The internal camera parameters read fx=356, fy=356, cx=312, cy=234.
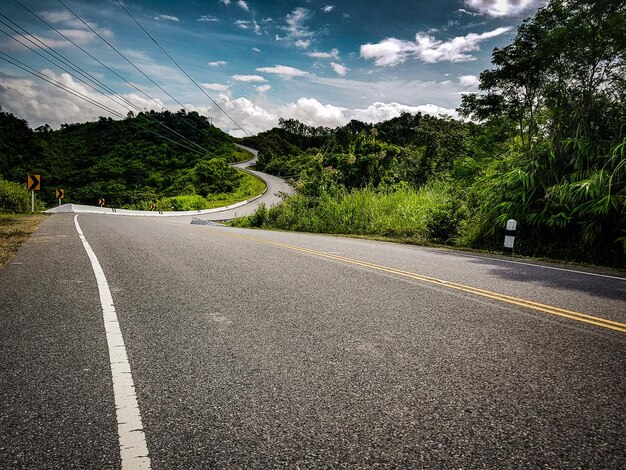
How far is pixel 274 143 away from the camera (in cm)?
10675

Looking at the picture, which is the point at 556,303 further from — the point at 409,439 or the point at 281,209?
the point at 281,209

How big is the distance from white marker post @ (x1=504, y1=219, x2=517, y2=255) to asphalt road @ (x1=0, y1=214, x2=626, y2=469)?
3715 millimetres

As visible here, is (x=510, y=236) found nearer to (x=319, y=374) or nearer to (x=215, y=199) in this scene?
(x=319, y=374)

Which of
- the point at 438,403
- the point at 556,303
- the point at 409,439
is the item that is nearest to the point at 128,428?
the point at 409,439

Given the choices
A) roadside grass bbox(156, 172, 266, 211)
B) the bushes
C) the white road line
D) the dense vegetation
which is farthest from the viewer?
roadside grass bbox(156, 172, 266, 211)

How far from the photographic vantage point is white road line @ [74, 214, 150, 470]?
161cm

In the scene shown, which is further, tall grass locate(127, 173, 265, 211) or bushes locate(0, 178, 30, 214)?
tall grass locate(127, 173, 265, 211)

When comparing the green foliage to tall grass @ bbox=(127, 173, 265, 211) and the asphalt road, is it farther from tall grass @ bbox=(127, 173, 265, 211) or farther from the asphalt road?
the asphalt road

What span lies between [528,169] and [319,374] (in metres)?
9.13

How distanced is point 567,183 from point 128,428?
9.39 metres

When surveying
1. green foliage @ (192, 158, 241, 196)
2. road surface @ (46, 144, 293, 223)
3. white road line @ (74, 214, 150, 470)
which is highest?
green foliage @ (192, 158, 241, 196)

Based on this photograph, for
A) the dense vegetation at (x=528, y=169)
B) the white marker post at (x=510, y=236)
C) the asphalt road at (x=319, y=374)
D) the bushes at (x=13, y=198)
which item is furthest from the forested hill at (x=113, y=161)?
the asphalt road at (x=319, y=374)

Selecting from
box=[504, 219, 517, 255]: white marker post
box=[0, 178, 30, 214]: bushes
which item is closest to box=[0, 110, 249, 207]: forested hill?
box=[0, 178, 30, 214]: bushes

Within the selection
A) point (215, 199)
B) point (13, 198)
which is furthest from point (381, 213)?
point (215, 199)
